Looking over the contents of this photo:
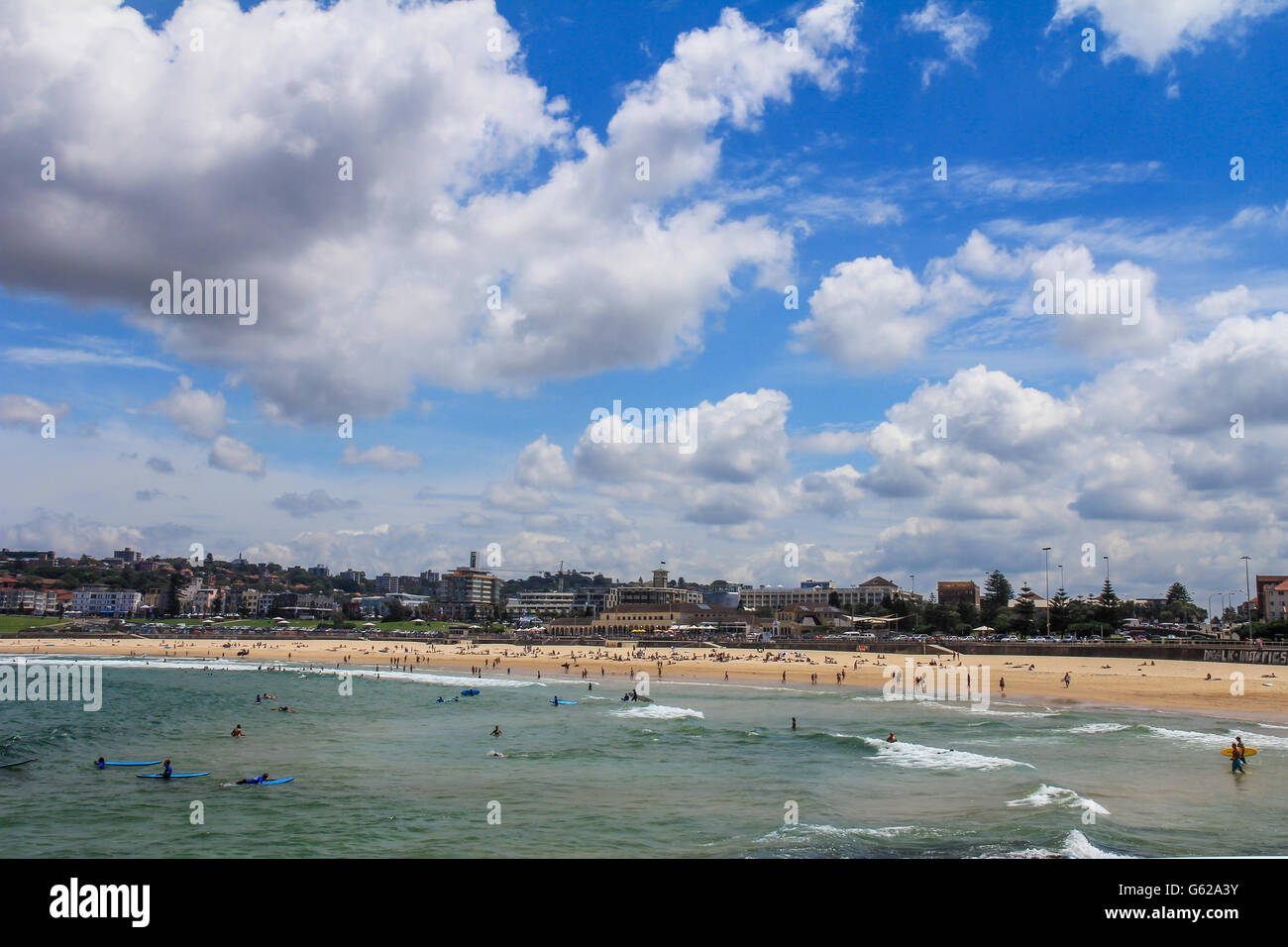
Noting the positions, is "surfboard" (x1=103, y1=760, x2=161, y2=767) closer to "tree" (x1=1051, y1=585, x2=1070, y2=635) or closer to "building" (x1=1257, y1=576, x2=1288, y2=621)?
"tree" (x1=1051, y1=585, x2=1070, y2=635)

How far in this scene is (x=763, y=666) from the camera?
80562 mm

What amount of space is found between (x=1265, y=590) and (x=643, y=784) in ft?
530

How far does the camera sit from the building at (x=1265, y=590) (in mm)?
140100

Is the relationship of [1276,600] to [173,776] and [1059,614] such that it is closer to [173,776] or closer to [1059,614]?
[1059,614]

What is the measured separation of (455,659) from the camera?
91.1m

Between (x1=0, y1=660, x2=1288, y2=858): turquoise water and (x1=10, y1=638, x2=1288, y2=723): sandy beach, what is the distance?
10161 mm

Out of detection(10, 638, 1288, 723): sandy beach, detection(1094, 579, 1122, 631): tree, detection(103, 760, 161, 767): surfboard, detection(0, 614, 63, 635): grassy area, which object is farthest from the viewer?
detection(0, 614, 63, 635): grassy area

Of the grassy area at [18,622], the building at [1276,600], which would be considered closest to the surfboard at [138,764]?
the grassy area at [18,622]

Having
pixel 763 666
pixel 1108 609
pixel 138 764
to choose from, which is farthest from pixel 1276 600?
pixel 138 764

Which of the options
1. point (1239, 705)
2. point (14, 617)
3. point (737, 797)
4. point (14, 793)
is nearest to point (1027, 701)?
point (1239, 705)

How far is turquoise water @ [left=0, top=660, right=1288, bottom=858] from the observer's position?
63.4 feet

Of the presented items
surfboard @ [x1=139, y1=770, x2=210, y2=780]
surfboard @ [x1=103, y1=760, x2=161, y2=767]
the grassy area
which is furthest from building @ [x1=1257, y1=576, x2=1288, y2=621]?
the grassy area

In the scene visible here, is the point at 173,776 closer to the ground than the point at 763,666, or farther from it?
farther from it

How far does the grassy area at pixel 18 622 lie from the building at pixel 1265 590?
8061 inches
